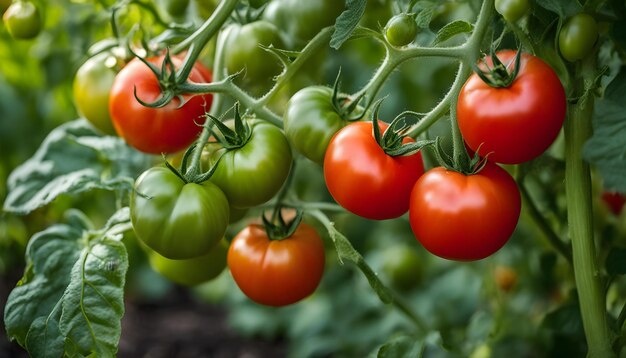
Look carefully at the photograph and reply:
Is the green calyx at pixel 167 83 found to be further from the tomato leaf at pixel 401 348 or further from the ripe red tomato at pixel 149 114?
the tomato leaf at pixel 401 348

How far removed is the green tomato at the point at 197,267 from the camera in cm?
138

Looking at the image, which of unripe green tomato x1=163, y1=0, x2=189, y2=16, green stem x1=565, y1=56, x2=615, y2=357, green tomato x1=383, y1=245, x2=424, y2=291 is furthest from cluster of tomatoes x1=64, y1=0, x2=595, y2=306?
green tomato x1=383, y1=245, x2=424, y2=291

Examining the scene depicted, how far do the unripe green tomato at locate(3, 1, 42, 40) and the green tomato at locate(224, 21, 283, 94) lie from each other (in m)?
0.47

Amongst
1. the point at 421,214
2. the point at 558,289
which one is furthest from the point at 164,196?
the point at 558,289

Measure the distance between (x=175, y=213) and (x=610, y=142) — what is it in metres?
0.58

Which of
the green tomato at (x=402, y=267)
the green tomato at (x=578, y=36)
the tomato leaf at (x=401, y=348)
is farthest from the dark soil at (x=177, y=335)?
the green tomato at (x=578, y=36)

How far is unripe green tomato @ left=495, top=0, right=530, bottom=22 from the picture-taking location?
96cm

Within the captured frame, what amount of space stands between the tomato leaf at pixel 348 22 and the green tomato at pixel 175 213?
0.27 metres

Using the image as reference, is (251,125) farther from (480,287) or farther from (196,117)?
(480,287)

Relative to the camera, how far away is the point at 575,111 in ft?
3.46

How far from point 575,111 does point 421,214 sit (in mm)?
276

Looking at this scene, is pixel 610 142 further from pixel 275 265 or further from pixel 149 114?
pixel 149 114

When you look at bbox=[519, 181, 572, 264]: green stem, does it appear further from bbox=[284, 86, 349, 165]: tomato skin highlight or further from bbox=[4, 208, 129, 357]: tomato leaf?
bbox=[4, 208, 129, 357]: tomato leaf

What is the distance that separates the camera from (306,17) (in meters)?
1.34
